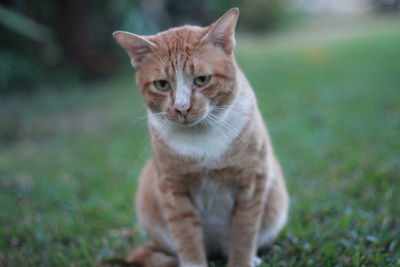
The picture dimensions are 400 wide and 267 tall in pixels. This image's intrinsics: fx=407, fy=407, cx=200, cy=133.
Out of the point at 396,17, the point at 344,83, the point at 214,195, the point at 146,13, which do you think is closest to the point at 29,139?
the point at 146,13

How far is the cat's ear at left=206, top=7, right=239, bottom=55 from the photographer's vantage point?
85.8 inches

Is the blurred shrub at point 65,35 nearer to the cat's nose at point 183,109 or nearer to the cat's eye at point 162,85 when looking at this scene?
the cat's eye at point 162,85

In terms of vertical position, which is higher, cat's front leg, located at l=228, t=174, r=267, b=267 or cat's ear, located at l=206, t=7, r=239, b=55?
cat's ear, located at l=206, t=7, r=239, b=55

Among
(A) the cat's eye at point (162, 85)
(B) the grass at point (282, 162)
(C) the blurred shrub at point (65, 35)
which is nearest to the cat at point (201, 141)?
(A) the cat's eye at point (162, 85)

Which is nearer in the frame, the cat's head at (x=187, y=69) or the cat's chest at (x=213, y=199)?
the cat's head at (x=187, y=69)

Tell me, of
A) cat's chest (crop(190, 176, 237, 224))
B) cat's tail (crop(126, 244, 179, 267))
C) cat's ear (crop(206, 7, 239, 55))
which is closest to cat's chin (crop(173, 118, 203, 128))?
cat's chest (crop(190, 176, 237, 224))

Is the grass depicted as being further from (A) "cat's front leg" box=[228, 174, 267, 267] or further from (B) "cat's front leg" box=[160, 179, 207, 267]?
(B) "cat's front leg" box=[160, 179, 207, 267]

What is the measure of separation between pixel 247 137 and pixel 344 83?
507 centimetres

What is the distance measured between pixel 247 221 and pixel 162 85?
0.93 m

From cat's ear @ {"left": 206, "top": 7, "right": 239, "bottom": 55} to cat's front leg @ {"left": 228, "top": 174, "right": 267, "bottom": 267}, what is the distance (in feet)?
2.54

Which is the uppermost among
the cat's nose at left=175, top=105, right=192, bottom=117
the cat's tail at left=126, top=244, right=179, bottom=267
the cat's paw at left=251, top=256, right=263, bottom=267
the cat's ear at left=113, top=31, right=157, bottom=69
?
the cat's ear at left=113, top=31, right=157, bottom=69

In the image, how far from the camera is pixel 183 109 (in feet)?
6.98

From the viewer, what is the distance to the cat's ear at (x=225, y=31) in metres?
2.18

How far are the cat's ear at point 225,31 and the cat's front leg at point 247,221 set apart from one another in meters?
0.78
